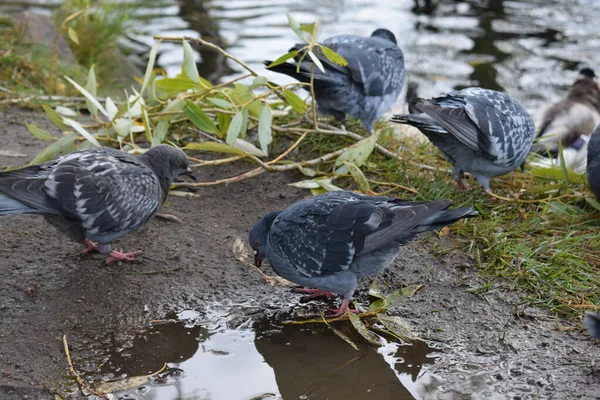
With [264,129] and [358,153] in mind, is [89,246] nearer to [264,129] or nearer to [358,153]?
[264,129]

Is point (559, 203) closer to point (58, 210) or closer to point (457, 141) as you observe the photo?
point (457, 141)

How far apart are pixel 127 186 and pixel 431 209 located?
65.3 inches

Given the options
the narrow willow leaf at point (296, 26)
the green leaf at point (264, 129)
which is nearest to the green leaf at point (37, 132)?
the green leaf at point (264, 129)

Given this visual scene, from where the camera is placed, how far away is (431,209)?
11.8ft

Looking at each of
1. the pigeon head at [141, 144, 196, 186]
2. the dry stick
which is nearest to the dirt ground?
the dry stick

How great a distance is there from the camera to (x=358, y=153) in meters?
4.97

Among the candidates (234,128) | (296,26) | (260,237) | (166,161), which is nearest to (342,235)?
(260,237)

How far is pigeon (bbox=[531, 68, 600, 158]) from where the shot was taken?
6.55 metres

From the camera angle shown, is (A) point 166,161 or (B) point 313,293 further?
(A) point 166,161

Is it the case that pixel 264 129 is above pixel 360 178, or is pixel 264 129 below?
above

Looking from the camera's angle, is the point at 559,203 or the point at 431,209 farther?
the point at 559,203

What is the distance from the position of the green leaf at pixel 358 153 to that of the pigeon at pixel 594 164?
1400 millimetres

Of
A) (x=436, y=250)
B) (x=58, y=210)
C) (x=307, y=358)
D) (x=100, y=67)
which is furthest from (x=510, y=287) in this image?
(x=100, y=67)

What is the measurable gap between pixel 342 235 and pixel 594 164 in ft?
6.48
